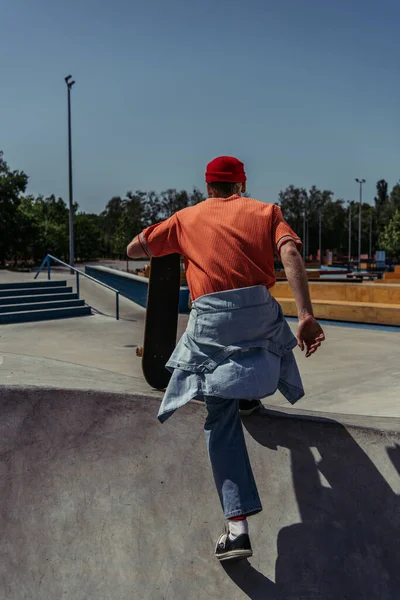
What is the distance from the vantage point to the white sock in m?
2.30

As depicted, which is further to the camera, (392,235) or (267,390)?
(392,235)

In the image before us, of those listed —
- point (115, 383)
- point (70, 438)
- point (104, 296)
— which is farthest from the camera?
point (104, 296)

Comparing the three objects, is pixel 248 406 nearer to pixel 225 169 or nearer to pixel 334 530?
pixel 334 530

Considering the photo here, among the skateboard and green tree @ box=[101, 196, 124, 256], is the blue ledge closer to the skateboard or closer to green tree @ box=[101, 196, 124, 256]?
the skateboard

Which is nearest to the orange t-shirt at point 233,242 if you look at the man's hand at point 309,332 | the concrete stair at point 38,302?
the man's hand at point 309,332

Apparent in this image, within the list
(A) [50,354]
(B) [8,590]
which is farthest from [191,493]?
(A) [50,354]

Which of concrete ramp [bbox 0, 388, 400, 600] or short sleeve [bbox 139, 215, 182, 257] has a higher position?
short sleeve [bbox 139, 215, 182, 257]

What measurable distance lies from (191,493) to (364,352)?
7311mm

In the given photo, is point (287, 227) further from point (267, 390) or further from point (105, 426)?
point (105, 426)

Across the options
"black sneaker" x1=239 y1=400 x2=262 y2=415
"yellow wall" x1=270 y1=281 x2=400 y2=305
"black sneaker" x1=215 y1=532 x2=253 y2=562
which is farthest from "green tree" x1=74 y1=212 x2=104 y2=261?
"black sneaker" x1=215 y1=532 x2=253 y2=562

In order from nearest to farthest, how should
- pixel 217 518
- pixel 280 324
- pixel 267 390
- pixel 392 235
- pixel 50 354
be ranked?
pixel 267 390 < pixel 280 324 < pixel 217 518 < pixel 50 354 < pixel 392 235

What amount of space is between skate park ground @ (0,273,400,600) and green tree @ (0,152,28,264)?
51.1m

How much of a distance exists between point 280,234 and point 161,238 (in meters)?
0.62

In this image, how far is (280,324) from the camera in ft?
7.81
